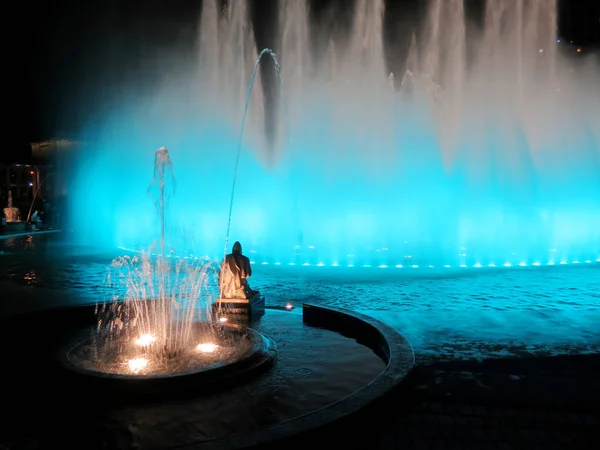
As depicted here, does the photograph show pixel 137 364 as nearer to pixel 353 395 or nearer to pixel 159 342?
pixel 159 342

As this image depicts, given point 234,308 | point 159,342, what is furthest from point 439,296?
point 159,342

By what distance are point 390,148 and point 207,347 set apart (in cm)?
1470

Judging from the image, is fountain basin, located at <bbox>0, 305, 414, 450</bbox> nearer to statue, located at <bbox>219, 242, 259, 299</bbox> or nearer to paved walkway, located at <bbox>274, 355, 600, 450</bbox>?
paved walkway, located at <bbox>274, 355, 600, 450</bbox>

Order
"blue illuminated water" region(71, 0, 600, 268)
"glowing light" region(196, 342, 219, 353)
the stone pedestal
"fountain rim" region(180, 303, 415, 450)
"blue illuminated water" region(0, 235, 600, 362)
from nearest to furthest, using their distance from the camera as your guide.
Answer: "fountain rim" region(180, 303, 415, 450), "glowing light" region(196, 342, 219, 353), "blue illuminated water" region(0, 235, 600, 362), the stone pedestal, "blue illuminated water" region(71, 0, 600, 268)

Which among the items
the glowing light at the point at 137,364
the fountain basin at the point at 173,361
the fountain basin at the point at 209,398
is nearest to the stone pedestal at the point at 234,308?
the fountain basin at the point at 173,361

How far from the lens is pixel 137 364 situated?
19.0ft

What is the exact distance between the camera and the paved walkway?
13.2 ft

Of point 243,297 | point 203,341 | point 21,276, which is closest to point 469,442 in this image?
point 203,341

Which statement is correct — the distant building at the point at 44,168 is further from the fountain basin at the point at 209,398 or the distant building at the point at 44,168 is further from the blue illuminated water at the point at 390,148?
the fountain basin at the point at 209,398

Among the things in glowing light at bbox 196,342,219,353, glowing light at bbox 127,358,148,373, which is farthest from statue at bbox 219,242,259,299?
glowing light at bbox 127,358,148,373

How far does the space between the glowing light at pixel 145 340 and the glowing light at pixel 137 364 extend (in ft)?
1.52

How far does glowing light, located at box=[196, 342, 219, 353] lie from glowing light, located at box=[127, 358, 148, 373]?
26.4 inches

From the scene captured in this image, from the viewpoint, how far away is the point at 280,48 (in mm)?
22078

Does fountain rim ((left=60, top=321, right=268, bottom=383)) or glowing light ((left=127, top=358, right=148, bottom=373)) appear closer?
fountain rim ((left=60, top=321, right=268, bottom=383))
